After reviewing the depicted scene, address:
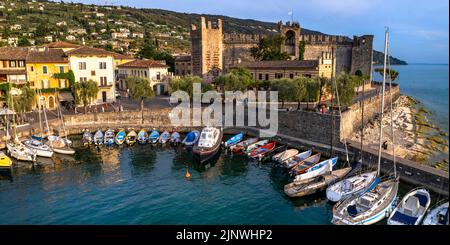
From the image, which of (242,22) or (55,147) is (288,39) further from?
(242,22)

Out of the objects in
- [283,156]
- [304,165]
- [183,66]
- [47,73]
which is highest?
[183,66]

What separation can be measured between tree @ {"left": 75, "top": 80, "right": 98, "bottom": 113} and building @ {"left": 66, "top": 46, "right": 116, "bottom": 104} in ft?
9.99

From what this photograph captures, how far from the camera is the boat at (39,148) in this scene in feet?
99.7

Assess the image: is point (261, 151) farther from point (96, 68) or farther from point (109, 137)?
point (96, 68)

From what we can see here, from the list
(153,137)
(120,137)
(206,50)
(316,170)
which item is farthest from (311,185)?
(206,50)

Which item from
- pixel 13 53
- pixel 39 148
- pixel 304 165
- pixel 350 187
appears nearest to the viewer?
pixel 350 187

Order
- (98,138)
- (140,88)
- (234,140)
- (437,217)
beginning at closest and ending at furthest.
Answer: (437,217) < (234,140) < (98,138) < (140,88)

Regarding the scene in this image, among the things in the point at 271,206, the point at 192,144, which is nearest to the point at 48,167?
the point at 192,144

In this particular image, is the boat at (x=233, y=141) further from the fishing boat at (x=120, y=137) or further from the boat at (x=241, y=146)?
the fishing boat at (x=120, y=137)

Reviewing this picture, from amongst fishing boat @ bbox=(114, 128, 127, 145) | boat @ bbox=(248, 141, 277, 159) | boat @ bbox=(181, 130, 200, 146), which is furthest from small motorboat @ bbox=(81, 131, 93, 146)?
boat @ bbox=(248, 141, 277, 159)

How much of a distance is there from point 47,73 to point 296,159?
111ft

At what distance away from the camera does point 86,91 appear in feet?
143

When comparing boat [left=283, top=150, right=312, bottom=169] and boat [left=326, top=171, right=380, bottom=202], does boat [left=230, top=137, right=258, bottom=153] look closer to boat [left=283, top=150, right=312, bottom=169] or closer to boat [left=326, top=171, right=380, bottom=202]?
boat [left=283, top=150, right=312, bottom=169]

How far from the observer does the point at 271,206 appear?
834 inches
